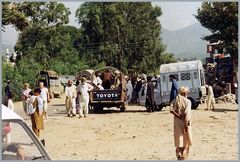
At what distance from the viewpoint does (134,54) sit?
59500mm

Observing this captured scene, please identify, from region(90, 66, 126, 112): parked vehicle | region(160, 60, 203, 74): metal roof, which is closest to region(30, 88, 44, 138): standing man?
region(90, 66, 126, 112): parked vehicle

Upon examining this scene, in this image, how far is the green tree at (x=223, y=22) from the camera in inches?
1180

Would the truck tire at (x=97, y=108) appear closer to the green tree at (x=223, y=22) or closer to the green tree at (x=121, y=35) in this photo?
the green tree at (x=223, y=22)

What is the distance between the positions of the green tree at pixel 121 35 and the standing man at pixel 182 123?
46.4 metres

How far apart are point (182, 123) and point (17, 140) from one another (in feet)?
15.6

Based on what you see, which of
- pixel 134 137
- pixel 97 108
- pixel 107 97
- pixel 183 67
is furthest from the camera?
pixel 183 67

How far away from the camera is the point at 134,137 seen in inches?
555

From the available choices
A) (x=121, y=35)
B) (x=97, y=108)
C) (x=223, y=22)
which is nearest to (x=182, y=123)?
(x=97, y=108)

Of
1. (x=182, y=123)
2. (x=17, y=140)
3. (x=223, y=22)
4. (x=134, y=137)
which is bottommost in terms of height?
(x=134, y=137)

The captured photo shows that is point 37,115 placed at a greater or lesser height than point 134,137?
greater

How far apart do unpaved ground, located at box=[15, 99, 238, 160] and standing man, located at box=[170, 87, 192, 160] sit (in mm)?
740

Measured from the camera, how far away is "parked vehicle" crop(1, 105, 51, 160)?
5.27 metres

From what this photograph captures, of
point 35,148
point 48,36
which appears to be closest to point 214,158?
point 35,148

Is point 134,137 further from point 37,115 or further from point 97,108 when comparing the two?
point 97,108
